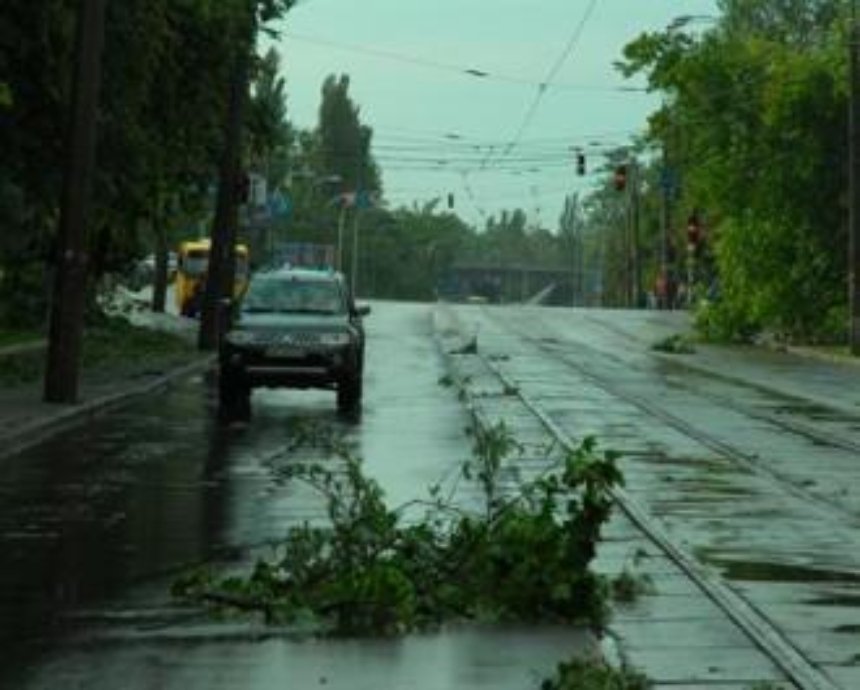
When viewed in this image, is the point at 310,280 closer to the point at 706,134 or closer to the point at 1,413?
the point at 1,413

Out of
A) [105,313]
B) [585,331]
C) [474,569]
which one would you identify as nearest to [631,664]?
[474,569]

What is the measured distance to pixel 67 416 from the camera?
837 inches

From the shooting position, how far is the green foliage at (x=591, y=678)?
24.2 ft

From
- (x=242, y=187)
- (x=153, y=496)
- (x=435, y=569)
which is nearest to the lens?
(x=435, y=569)

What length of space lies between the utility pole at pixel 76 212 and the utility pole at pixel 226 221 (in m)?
14.9

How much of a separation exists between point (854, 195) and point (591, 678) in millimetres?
36747

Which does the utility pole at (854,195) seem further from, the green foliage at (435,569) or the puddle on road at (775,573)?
the green foliage at (435,569)

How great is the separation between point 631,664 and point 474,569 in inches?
63.7

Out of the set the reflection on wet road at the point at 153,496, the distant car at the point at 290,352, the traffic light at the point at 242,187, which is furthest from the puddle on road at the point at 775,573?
the traffic light at the point at 242,187

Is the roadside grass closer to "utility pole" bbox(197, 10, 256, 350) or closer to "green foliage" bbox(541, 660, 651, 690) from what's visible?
"utility pole" bbox(197, 10, 256, 350)

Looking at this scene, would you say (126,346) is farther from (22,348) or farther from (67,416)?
(67,416)

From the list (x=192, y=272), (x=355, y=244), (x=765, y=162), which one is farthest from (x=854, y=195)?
(x=355, y=244)

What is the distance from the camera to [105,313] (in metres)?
44.0

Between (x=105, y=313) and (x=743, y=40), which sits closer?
(x=105, y=313)
